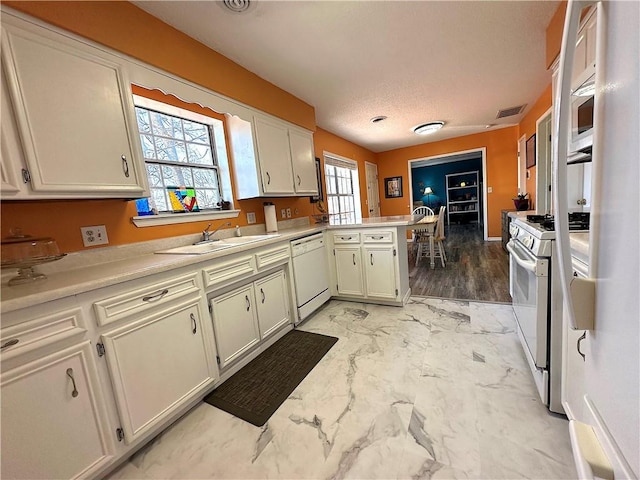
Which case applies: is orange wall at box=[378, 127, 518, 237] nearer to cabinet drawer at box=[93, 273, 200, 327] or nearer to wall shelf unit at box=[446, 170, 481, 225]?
wall shelf unit at box=[446, 170, 481, 225]

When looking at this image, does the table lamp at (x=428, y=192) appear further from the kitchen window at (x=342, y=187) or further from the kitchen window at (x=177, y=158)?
the kitchen window at (x=177, y=158)

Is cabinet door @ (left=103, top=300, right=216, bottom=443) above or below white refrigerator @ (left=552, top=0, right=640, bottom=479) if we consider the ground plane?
below

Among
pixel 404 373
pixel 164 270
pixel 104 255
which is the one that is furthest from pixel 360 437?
pixel 104 255

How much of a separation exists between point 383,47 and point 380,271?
6.78 ft

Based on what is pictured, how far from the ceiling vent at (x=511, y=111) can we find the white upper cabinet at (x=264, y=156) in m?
3.53

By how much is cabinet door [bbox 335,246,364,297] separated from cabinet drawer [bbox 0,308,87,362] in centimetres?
231

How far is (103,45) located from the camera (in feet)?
5.04

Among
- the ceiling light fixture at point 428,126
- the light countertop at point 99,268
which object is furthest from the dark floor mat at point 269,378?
the ceiling light fixture at point 428,126

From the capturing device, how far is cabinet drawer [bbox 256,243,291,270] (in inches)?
84.5

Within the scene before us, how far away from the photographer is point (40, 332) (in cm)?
104

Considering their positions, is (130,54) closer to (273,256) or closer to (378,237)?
(273,256)

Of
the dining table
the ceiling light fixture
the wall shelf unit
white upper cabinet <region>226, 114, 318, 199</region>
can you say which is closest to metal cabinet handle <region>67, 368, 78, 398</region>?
white upper cabinet <region>226, 114, 318, 199</region>

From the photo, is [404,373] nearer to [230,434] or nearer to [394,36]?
[230,434]

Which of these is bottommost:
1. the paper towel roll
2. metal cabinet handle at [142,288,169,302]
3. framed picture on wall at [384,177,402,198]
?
metal cabinet handle at [142,288,169,302]
